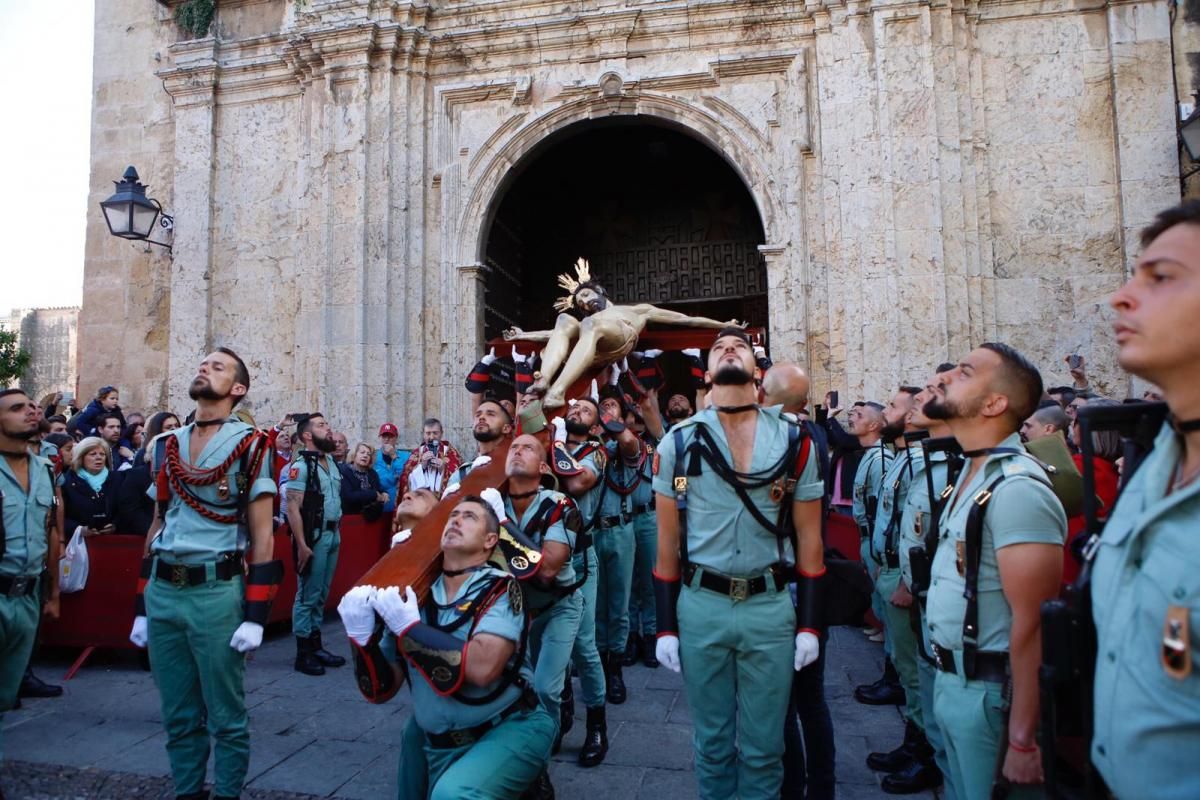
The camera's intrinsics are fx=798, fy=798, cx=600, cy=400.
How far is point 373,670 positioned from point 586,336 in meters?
3.11

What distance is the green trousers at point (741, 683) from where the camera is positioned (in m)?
2.93

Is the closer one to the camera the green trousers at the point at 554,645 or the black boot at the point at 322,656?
the green trousers at the point at 554,645

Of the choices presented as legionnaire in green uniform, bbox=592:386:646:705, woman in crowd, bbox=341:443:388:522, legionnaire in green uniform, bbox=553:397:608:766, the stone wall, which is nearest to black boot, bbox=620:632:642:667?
legionnaire in green uniform, bbox=592:386:646:705

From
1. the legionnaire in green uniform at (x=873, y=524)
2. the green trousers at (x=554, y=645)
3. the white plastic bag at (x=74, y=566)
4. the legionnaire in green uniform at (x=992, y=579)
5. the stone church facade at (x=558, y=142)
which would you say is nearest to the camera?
the legionnaire in green uniform at (x=992, y=579)

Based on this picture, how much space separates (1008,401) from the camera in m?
2.56

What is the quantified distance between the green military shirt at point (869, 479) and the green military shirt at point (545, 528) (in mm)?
2163

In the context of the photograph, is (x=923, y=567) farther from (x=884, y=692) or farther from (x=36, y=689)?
(x=36, y=689)

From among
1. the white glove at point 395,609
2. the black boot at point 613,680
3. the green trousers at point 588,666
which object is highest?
the white glove at point 395,609

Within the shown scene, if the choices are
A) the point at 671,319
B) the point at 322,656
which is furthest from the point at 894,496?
the point at 322,656

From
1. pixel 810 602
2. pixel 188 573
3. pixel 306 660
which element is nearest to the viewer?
pixel 810 602

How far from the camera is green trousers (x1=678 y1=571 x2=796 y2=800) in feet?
9.61

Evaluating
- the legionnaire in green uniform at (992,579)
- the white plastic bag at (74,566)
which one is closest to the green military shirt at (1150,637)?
the legionnaire in green uniform at (992,579)

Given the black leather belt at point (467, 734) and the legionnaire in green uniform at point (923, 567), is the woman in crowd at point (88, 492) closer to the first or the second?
the black leather belt at point (467, 734)

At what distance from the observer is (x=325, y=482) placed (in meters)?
6.72
